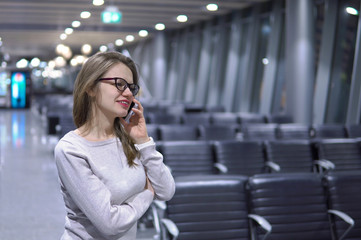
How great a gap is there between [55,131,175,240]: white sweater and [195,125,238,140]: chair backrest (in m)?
5.85

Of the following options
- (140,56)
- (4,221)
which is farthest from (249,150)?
(140,56)

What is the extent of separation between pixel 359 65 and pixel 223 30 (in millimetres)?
8308

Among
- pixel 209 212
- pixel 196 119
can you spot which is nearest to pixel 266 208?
pixel 209 212

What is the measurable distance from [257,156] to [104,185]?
430 centimetres

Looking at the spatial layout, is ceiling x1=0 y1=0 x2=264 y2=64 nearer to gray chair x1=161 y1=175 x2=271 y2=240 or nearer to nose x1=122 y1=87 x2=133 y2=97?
gray chair x1=161 y1=175 x2=271 y2=240

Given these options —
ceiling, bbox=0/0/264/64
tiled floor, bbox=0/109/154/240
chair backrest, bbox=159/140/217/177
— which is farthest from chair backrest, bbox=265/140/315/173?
ceiling, bbox=0/0/264/64

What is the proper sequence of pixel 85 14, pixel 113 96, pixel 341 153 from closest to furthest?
pixel 113 96, pixel 341 153, pixel 85 14

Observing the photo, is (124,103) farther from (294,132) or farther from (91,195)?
(294,132)

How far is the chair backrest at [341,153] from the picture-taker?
589 centimetres

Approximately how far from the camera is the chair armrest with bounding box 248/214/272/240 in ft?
10.4

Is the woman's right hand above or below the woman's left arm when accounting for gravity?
below

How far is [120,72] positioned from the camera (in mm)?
1749

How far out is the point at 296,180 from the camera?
3527 millimetres

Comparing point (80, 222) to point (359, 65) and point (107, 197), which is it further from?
point (359, 65)
